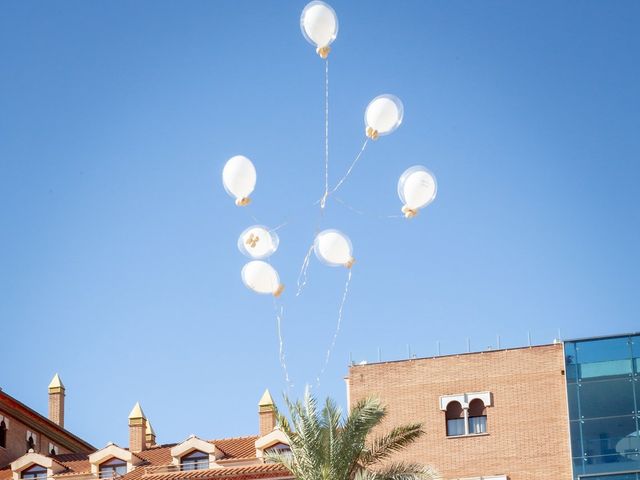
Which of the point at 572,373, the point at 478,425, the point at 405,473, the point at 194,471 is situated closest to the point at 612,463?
the point at 572,373

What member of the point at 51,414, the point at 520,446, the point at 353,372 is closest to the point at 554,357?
the point at 520,446

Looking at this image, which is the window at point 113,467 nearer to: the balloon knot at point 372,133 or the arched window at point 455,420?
the arched window at point 455,420

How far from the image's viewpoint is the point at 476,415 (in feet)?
175

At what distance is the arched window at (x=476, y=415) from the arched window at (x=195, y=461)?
9221 mm

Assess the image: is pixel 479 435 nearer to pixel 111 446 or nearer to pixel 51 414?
pixel 111 446

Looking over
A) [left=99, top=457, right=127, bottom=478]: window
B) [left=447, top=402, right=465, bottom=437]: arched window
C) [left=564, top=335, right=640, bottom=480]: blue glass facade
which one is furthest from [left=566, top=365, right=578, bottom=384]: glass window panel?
[left=99, top=457, right=127, bottom=478]: window

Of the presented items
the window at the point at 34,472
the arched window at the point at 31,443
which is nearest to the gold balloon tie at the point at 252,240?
the window at the point at 34,472

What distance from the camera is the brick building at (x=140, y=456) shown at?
54375 millimetres

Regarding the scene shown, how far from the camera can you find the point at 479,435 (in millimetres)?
52969

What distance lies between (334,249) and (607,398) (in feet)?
62.0

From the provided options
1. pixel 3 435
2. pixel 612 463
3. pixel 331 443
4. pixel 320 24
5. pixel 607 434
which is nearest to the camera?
pixel 320 24

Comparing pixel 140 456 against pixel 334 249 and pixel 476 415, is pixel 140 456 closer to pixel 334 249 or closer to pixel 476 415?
pixel 476 415

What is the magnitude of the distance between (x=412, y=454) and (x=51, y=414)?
20763 mm

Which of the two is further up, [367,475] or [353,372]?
[353,372]
